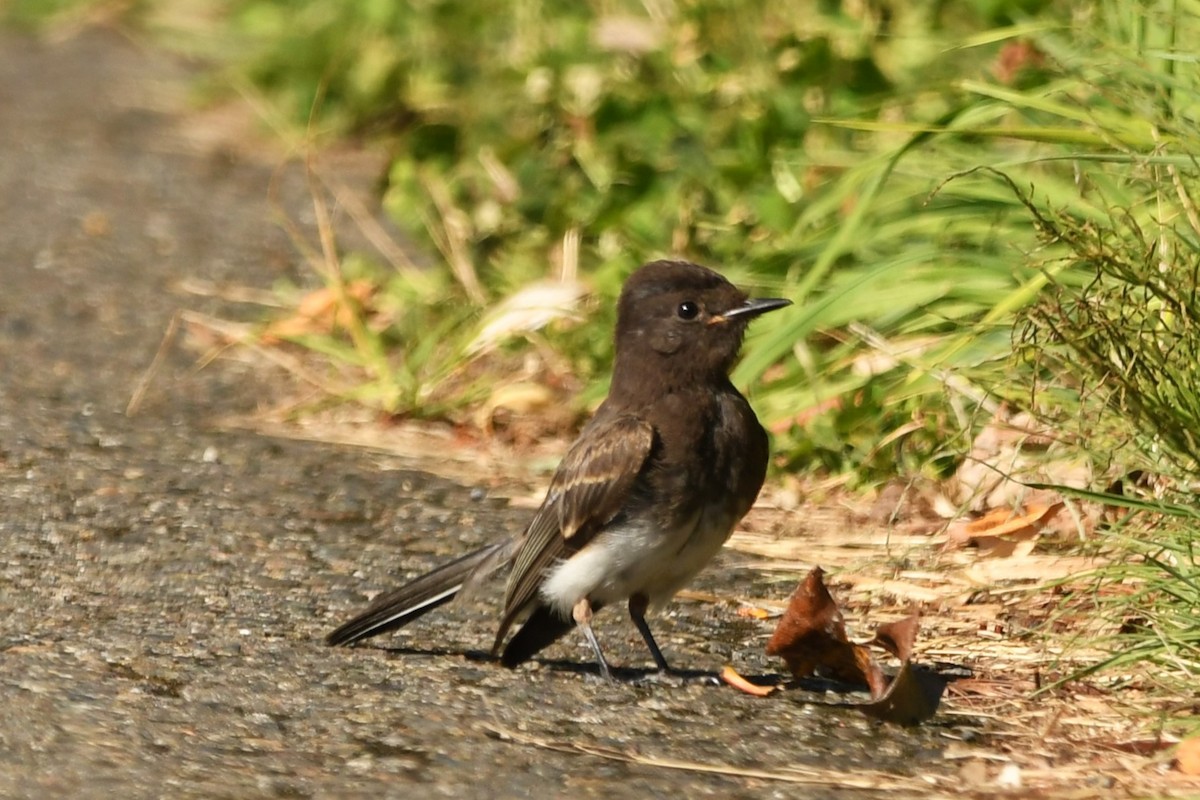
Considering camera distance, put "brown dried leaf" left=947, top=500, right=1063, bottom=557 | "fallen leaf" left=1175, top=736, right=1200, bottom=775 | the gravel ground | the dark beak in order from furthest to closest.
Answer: the dark beak, "brown dried leaf" left=947, top=500, right=1063, bottom=557, the gravel ground, "fallen leaf" left=1175, top=736, right=1200, bottom=775

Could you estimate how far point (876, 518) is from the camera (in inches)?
224

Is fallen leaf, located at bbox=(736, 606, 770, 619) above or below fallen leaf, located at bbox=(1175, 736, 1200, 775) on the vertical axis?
below

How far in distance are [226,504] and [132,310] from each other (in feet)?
8.73

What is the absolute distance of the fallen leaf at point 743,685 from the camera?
14.5 ft

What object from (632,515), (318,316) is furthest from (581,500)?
(318,316)

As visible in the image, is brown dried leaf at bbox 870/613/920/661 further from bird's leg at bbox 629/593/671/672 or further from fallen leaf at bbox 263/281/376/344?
fallen leaf at bbox 263/281/376/344

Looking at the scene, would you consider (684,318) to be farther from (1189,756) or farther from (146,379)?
(146,379)

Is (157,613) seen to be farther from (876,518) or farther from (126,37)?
(126,37)

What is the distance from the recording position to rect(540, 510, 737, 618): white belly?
4.71 meters

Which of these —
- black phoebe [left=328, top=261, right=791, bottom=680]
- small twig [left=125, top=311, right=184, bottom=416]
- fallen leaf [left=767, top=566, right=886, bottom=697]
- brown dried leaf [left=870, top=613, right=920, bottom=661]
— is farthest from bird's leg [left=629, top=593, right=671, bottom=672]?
small twig [left=125, top=311, right=184, bottom=416]

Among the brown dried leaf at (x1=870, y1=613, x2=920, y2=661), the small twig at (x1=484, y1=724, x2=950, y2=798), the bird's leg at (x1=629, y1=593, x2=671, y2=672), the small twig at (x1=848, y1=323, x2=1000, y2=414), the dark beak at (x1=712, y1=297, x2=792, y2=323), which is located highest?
the dark beak at (x1=712, y1=297, x2=792, y2=323)

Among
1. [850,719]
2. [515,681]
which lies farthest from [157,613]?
[850,719]

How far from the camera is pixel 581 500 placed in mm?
4848

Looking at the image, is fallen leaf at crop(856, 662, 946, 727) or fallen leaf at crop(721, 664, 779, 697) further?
fallen leaf at crop(721, 664, 779, 697)
